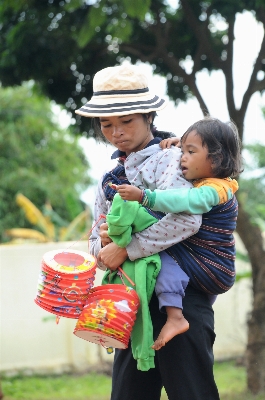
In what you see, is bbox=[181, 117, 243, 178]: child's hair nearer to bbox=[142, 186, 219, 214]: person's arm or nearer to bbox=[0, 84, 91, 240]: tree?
bbox=[142, 186, 219, 214]: person's arm

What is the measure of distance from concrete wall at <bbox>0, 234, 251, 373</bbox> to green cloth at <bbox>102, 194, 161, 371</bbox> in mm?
5354

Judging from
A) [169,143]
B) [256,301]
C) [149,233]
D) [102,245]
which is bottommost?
[256,301]

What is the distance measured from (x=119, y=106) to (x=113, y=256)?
1.66 feet

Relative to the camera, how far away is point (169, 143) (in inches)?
94.0

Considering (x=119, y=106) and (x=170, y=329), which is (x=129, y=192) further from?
(x=170, y=329)

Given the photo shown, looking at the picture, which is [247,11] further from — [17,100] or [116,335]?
[17,100]

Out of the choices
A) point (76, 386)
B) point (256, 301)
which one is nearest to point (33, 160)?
point (76, 386)

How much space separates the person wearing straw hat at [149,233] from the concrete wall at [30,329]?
5.21 meters

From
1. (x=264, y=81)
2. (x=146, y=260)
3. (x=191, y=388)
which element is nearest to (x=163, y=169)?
(x=146, y=260)

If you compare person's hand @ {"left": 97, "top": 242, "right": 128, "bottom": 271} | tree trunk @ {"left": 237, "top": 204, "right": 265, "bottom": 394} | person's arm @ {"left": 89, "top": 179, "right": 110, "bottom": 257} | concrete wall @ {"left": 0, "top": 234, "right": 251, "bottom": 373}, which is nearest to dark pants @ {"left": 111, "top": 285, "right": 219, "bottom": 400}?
person's hand @ {"left": 97, "top": 242, "right": 128, "bottom": 271}

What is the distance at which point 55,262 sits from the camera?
235 cm

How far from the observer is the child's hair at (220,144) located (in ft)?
7.42

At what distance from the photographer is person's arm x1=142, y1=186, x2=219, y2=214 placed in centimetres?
214

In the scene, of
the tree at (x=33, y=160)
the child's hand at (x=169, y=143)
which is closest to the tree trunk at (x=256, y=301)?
the child's hand at (x=169, y=143)
